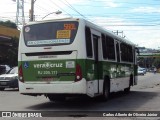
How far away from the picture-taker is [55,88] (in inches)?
545

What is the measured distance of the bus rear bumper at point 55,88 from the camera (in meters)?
13.6

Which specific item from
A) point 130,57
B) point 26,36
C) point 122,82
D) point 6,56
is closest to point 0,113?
point 26,36

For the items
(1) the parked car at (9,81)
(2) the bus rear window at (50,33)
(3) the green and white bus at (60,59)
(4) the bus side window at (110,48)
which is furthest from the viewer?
(1) the parked car at (9,81)

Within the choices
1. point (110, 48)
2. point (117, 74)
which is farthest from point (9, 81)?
point (110, 48)

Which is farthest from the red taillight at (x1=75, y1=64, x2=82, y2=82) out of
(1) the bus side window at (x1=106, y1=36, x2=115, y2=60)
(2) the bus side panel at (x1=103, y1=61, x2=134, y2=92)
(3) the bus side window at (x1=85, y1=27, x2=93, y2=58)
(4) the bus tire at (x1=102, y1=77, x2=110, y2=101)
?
(1) the bus side window at (x1=106, y1=36, x2=115, y2=60)

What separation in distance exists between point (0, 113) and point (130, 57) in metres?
12.3

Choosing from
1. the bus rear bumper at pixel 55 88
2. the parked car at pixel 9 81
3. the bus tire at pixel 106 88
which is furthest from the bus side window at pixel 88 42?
the parked car at pixel 9 81

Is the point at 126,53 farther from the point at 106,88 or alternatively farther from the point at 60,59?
the point at 60,59

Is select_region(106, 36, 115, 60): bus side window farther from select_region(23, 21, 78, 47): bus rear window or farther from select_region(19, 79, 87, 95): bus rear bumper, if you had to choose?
select_region(19, 79, 87, 95): bus rear bumper

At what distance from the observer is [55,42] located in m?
14.1

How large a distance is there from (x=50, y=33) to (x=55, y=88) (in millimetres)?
1991

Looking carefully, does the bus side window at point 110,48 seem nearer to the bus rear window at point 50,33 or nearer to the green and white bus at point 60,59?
the green and white bus at point 60,59

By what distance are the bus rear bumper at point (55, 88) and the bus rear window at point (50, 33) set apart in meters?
1.42

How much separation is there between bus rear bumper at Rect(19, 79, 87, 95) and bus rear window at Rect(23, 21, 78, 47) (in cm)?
142
